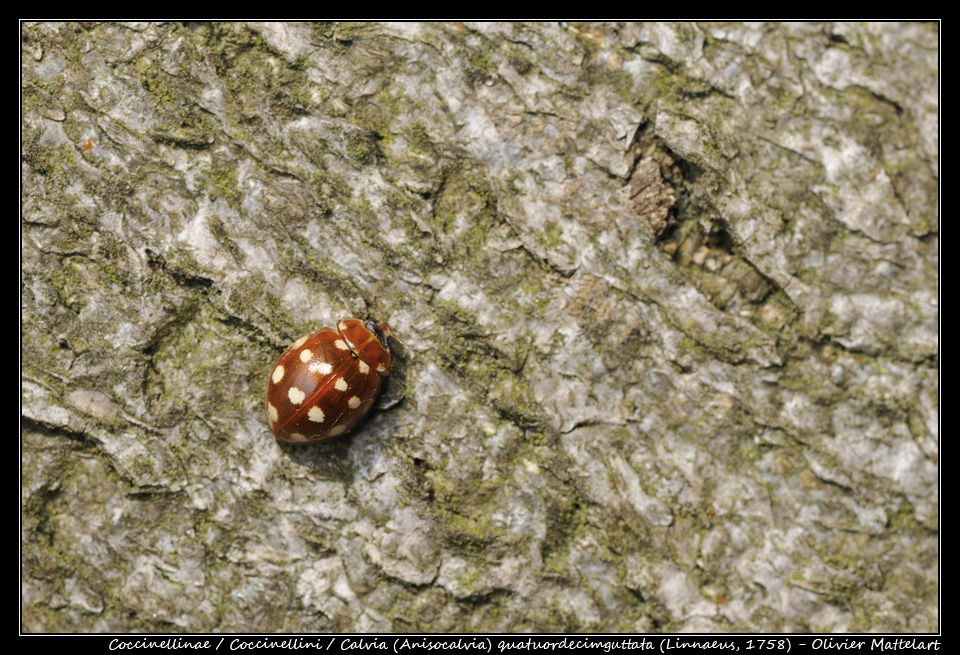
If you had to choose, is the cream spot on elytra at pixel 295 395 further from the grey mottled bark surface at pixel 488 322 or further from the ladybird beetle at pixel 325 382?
the grey mottled bark surface at pixel 488 322

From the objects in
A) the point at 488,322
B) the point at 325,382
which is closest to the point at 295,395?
the point at 325,382

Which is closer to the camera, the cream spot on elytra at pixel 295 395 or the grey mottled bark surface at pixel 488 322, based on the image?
the cream spot on elytra at pixel 295 395

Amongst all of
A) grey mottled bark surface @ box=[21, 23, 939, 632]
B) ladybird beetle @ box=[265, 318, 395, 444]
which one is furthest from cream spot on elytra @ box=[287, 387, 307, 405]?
grey mottled bark surface @ box=[21, 23, 939, 632]

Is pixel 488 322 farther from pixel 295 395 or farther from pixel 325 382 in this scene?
pixel 295 395

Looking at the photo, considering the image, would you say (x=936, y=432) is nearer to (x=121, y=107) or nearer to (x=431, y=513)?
(x=431, y=513)

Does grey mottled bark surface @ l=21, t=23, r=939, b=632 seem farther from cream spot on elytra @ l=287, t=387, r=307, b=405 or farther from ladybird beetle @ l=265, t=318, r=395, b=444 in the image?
cream spot on elytra @ l=287, t=387, r=307, b=405

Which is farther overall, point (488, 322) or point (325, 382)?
point (488, 322)

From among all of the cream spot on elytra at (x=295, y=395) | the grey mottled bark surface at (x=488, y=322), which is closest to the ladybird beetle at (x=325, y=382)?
the cream spot on elytra at (x=295, y=395)
